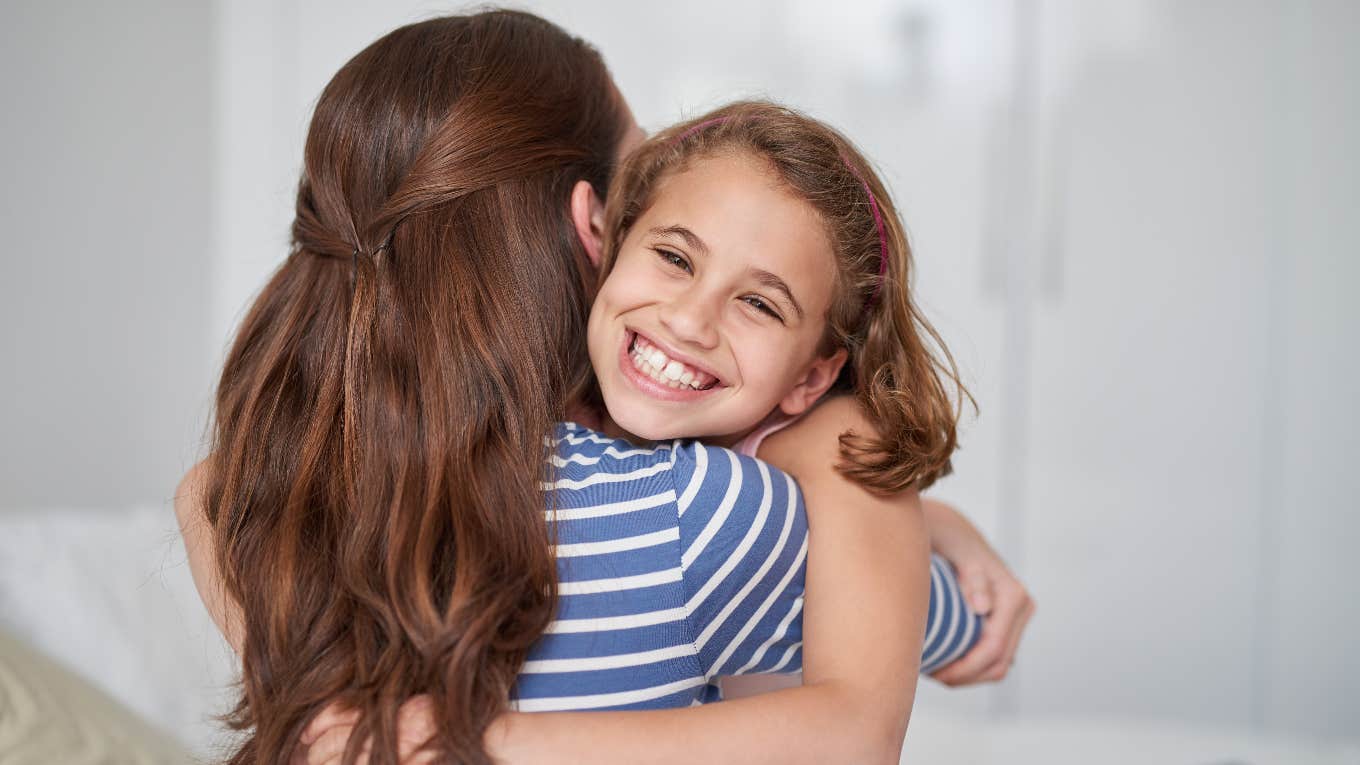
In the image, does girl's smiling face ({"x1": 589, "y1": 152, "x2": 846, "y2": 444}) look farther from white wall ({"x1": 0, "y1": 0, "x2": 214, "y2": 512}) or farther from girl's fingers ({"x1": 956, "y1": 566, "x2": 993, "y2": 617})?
white wall ({"x1": 0, "y1": 0, "x2": 214, "y2": 512})

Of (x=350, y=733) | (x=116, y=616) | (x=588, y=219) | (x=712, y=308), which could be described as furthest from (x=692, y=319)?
(x=116, y=616)

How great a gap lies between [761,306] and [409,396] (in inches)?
13.7

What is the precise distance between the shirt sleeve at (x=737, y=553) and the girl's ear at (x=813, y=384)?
0.22 m

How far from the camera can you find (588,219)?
1159mm

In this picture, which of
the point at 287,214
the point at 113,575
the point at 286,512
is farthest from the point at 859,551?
the point at 287,214

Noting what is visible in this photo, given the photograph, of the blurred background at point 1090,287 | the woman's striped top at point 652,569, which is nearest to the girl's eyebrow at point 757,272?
the woman's striped top at point 652,569

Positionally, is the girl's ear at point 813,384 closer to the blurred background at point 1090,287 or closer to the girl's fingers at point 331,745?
the girl's fingers at point 331,745

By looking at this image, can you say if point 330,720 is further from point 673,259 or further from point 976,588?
point 976,588

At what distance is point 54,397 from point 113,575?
4.96 feet

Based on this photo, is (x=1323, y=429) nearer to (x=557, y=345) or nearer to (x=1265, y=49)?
(x=1265, y=49)

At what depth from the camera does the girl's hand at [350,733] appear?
34.1 inches

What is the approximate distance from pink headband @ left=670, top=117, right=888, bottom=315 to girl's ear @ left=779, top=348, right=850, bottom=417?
55mm

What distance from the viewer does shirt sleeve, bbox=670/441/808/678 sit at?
2.97 ft

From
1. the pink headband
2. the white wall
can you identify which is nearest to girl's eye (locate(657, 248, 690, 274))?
the pink headband
